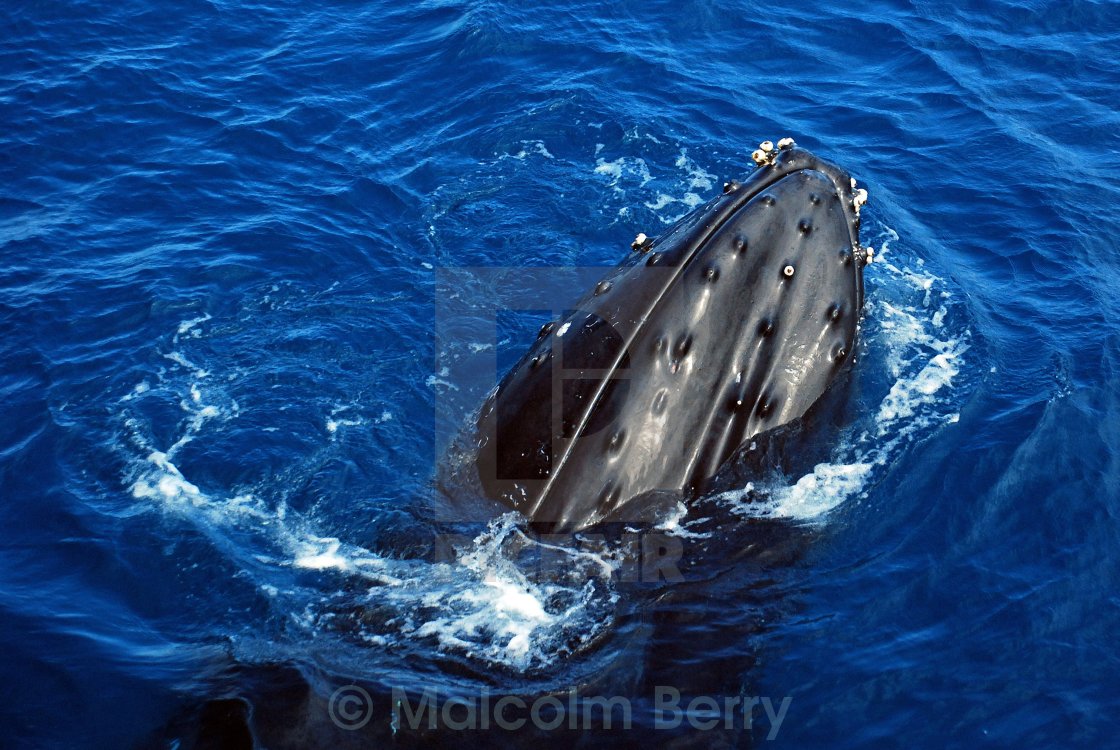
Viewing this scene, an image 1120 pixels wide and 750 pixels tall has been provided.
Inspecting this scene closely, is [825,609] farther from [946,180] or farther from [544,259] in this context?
[946,180]

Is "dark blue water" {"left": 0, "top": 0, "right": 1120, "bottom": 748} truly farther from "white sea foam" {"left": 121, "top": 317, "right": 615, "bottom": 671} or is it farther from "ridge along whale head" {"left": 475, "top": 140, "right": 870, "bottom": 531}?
"ridge along whale head" {"left": 475, "top": 140, "right": 870, "bottom": 531}

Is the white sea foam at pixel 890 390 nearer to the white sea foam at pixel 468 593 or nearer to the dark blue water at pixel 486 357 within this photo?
the dark blue water at pixel 486 357

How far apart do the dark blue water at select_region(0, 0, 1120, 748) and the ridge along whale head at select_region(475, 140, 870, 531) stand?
0.61 metres

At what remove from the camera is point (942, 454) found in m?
14.7

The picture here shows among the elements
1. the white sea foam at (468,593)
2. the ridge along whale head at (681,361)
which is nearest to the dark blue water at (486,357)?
the white sea foam at (468,593)

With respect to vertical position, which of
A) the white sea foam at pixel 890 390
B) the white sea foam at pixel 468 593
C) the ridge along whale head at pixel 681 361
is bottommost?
the white sea foam at pixel 468 593

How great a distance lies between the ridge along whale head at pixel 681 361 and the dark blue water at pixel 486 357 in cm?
61

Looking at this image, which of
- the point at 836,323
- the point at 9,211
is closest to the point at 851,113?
the point at 836,323

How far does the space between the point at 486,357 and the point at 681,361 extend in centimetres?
624

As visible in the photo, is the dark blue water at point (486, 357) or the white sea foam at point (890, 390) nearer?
the dark blue water at point (486, 357)

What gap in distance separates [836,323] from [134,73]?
18476mm

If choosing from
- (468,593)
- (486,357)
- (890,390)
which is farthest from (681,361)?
(486,357)

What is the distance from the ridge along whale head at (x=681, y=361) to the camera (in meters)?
11.1

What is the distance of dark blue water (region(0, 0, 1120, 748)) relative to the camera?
432 inches
